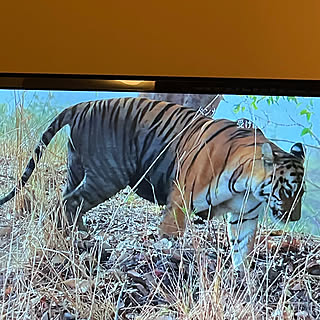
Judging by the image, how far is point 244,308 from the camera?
1.50 meters

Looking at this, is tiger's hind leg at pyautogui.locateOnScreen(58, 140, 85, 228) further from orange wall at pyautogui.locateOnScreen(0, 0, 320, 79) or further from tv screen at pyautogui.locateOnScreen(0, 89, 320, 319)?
orange wall at pyautogui.locateOnScreen(0, 0, 320, 79)

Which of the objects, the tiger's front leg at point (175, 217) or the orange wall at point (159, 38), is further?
the orange wall at point (159, 38)

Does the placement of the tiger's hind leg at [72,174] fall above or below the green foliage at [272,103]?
below

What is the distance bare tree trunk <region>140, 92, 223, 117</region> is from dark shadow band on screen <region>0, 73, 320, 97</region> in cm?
1

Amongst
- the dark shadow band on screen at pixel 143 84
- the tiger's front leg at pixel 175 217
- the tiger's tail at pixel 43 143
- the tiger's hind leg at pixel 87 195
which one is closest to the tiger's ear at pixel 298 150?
the dark shadow band on screen at pixel 143 84

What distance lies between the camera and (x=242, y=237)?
150 cm

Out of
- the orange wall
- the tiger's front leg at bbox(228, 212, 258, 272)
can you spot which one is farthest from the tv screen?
the orange wall

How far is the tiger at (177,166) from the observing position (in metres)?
1.51

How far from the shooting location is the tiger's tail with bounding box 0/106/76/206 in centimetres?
151

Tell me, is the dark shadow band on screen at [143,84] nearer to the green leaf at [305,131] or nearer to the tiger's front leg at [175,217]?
the green leaf at [305,131]

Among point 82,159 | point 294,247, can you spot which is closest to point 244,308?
point 294,247

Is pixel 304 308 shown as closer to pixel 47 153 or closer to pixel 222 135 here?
pixel 222 135

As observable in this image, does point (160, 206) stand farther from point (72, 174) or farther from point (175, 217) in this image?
point (72, 174)

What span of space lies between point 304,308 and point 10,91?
95 centimetres
